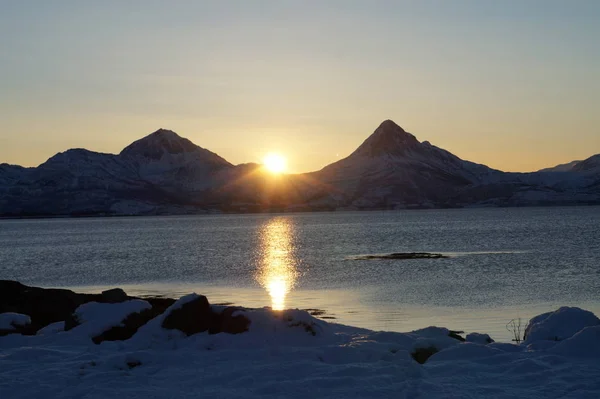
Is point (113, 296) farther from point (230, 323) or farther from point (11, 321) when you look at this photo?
point (230, 323)

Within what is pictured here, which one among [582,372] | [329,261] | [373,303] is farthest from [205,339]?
[329,261]

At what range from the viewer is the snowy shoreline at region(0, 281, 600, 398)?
45.3 feet

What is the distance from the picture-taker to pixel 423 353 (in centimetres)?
1661

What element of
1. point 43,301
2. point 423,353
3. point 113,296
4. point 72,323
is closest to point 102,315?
point 72,323

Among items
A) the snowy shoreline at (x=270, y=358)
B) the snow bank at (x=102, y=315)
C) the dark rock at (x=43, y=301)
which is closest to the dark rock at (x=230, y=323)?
the snowy shoreline at (x=270, y=358)

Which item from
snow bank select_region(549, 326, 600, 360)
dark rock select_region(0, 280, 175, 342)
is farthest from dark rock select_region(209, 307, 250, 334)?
snow bank select_region(549, 326, 600, 360)

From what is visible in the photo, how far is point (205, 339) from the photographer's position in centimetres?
1725

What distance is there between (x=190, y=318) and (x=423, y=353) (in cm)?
610

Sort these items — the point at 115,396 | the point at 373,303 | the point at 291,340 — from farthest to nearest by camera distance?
1. the point at 373,303
2. the point at 291,340
3. the point at 115,396

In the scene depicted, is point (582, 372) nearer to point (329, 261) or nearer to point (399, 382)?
point (399, 382)

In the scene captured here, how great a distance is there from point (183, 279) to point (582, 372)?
4981 centimetres

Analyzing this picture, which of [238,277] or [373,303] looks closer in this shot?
[373,303]

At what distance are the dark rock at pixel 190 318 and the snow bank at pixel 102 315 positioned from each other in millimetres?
1877

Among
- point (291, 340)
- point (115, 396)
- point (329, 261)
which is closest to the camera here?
point (115, 396)
